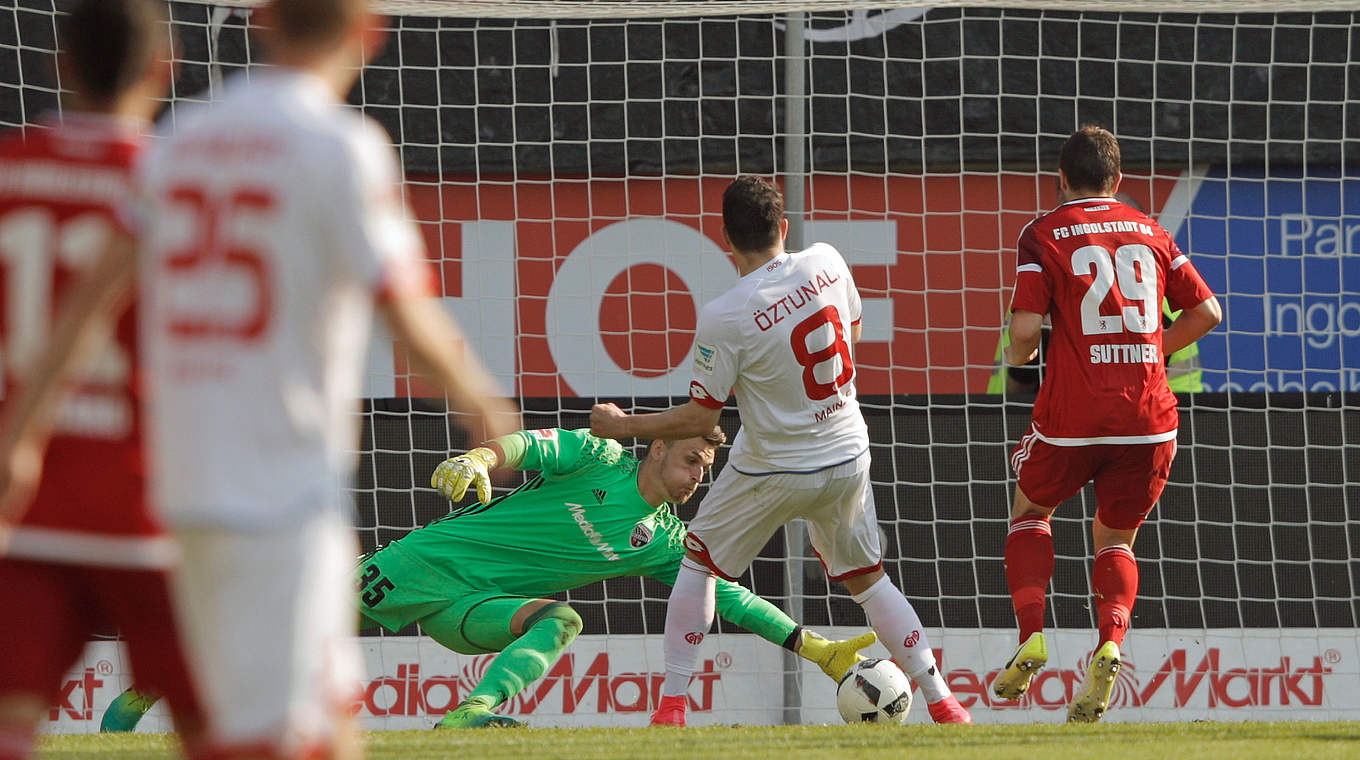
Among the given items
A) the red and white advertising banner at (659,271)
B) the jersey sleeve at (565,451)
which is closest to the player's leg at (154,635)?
the jersey sleeve at (565,451)

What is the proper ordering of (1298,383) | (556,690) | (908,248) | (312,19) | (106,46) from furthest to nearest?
(908,248)
(1298,383)
(556,690)
(106,46)
(312,19)

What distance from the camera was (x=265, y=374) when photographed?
2.05 m

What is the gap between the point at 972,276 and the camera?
24.3ft

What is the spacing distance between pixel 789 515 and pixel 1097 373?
1.09m

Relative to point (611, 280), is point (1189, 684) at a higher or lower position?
lower

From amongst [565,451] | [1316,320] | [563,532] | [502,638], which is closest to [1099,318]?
[565,451]

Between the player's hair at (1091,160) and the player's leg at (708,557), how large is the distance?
1.44 m

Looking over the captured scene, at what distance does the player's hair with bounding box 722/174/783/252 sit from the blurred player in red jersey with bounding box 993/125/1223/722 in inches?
32.0

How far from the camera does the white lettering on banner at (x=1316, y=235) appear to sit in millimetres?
7262

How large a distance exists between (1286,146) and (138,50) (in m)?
5.95

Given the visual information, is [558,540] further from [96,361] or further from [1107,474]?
[96,361]

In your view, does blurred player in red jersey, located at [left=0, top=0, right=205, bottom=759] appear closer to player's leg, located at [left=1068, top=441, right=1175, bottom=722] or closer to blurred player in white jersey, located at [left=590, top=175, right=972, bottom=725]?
blurred player in white jersey, located at [left=590, top=175, right=972, bottom=725]

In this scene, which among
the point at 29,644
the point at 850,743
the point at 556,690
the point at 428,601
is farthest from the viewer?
the point at 556,690

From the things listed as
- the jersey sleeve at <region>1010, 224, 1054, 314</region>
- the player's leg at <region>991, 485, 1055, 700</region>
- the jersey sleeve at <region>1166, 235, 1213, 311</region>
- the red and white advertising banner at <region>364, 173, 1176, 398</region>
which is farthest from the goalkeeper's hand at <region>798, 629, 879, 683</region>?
the red and white advertising banner at <region>364, 173, 1176, 398</region>
